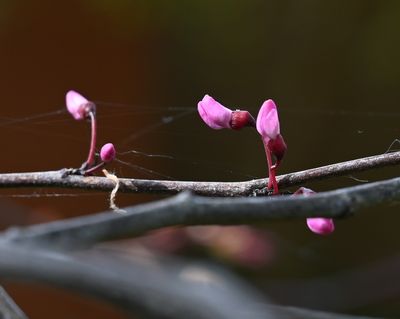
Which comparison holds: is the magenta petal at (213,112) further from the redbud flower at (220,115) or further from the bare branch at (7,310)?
the bare branch at (7,310)

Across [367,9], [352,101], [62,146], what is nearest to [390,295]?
[352,101]

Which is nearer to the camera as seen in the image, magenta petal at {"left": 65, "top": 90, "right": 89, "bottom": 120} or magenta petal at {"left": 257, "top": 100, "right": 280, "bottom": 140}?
magenta petal at {"left": 257, "top": 100, "right": 280, "bottom": 140}

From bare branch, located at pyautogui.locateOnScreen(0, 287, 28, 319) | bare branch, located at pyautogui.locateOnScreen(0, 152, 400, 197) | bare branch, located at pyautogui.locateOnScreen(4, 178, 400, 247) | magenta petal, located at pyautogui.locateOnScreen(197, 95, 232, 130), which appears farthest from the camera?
magenta petal, located at pyautogui.locateOnScreen(197, 95, 232, 130)

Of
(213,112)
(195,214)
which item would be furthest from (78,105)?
(195,214)

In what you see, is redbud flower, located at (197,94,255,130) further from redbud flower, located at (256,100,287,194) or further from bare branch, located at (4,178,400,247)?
bare branch, located at (4,178,400,247)

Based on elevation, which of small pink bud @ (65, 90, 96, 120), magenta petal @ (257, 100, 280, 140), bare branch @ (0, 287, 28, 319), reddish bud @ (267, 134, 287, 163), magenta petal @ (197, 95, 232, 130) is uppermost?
small pink bud @ (65, 90, 96, 120)

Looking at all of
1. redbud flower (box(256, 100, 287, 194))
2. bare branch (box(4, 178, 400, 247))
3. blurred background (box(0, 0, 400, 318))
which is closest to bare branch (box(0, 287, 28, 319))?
bare branch (box(4, 178, 400, 247))

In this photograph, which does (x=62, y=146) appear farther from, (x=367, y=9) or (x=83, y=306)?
(x=367, y=9)
